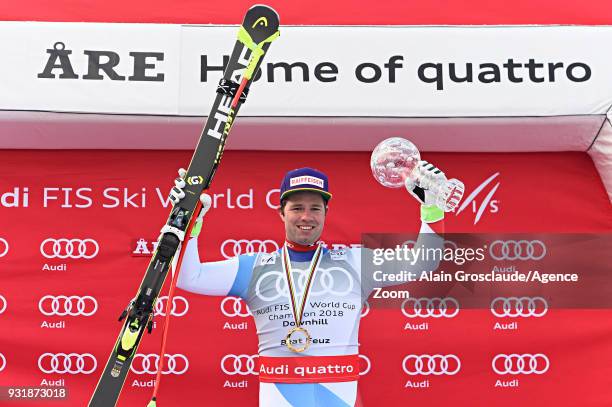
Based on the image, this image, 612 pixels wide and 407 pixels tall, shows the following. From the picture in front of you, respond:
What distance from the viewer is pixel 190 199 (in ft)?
9.41

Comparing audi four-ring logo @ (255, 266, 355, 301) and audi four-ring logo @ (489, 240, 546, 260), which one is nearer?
audi four-ring logo @ (255, 266, 355, 301)

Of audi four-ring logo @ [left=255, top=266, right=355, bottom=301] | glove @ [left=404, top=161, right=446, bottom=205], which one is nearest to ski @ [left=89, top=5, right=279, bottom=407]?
audi four-ring logo @ [left=255, top=266, right=355, bottom=301]

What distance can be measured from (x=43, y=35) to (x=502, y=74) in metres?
2.44

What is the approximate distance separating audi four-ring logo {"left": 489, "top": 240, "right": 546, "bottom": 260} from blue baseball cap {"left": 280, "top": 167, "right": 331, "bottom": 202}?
1.58m

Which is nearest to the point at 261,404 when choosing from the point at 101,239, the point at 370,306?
the point at 370,306

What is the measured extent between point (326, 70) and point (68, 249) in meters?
1.76

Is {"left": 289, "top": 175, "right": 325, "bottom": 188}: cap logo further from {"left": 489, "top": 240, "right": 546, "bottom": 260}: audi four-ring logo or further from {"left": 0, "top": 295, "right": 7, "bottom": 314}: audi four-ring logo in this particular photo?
{"left": 0, "top": 295, "right": 7, "bottom": 314}: audi four-ring logo

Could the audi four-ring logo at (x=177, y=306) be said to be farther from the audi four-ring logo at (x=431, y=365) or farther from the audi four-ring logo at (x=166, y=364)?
the audi four-ring logo at (x=431, y=365)

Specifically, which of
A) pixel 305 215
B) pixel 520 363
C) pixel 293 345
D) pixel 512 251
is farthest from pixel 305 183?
pixel 520 363

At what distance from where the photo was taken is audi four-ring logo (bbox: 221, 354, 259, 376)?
Answer: 4133 mm

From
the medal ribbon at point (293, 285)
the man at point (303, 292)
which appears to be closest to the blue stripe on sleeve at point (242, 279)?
the man at point (303, 292)

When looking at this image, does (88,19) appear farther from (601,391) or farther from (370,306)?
(601,391)

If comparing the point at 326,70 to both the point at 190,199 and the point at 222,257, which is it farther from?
the point at 190,199

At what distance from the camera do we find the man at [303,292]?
2.91 metres
